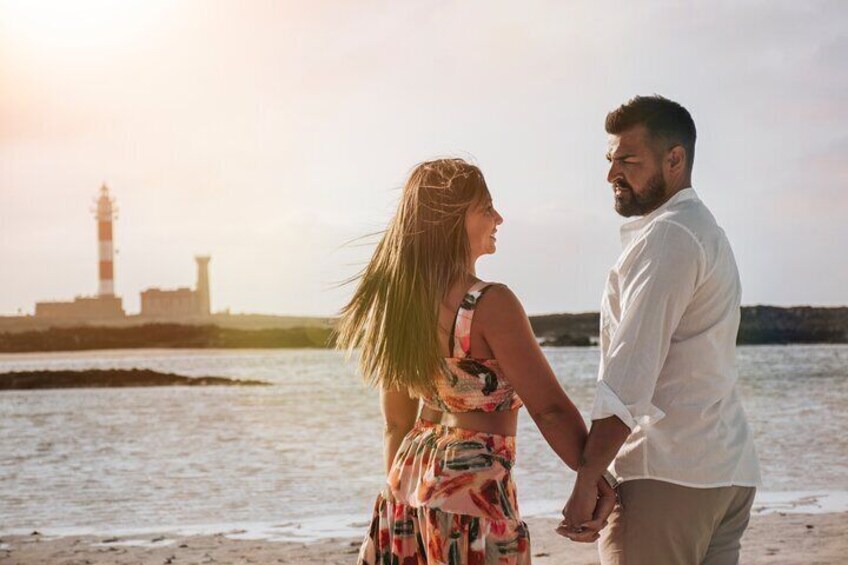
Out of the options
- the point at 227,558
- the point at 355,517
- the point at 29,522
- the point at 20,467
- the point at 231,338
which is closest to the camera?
the point at 227,558

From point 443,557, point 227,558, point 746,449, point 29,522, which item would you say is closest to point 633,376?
→ point 746,449

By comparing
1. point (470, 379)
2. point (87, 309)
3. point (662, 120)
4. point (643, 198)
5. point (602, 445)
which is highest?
point (87, 309)

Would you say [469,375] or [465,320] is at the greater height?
[465,320]

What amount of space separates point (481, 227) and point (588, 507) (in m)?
0.68

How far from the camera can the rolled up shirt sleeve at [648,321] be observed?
2.58 meters

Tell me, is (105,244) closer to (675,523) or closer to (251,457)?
(251,457)

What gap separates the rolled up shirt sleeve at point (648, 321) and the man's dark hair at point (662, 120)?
0.23 metres

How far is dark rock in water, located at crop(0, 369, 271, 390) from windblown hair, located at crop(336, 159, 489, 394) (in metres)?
46.1

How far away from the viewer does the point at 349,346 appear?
2.89 metres

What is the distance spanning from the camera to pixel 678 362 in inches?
104

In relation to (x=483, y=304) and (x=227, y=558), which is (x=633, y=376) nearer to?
(x=483, y=304)

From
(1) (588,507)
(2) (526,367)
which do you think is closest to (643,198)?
(2) (526,367)

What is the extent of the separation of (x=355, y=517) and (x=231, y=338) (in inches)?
3004

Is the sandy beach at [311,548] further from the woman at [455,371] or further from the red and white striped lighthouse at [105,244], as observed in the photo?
the red and white striped lighthouse at [105,244]
